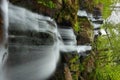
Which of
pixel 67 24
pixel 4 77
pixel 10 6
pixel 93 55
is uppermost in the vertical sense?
pixel 10 6

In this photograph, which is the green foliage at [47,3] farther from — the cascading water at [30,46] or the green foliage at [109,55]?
the green foliage at [109,55]

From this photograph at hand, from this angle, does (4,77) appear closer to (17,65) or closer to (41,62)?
(17,65)

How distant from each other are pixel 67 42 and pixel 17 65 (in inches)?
166

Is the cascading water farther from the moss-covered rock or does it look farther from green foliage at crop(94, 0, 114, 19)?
green foliage at crop(94, 0, 114, 19)

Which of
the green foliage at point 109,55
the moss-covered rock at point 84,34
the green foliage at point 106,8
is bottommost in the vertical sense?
the green foliage at point 109,55

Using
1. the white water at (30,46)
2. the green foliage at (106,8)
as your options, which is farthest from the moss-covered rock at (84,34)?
the green foliage at (106,8)

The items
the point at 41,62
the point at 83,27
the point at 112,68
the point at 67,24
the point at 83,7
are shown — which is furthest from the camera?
the point at 112,68

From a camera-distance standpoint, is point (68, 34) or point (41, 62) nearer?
point (41, 62)

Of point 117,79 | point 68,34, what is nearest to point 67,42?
point 68,34

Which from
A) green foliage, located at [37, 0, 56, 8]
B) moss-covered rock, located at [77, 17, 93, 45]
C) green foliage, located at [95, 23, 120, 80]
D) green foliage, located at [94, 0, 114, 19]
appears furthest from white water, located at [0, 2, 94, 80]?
green foliage, located at [94, 0, 114, 19]

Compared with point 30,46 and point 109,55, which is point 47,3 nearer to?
point 30,46

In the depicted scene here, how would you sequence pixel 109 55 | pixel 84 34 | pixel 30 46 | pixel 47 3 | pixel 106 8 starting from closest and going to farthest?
pixel 30 46 < pixel 47 3 < pixel 84 34 < pixel 109 55 < pixel 106 8

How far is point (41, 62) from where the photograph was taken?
37.9 feet

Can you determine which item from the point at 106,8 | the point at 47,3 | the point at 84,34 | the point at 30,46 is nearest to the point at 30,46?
the point at 30,46
